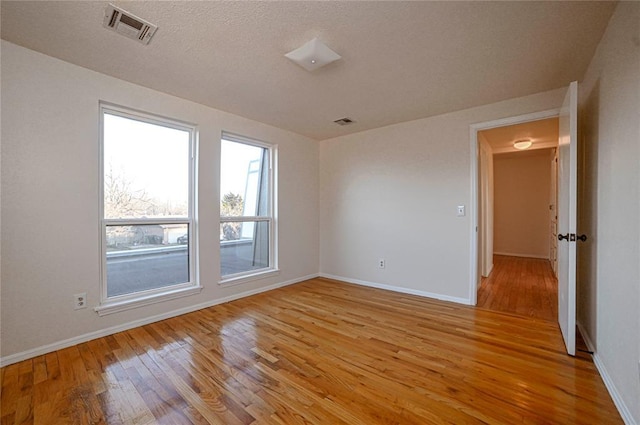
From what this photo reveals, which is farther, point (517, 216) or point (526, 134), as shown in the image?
point (517, 216)

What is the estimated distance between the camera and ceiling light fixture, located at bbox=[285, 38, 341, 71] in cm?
201

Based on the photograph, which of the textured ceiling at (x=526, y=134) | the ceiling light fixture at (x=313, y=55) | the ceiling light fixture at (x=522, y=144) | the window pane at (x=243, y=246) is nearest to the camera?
the ceiling light fixture at (x=313, y=55)

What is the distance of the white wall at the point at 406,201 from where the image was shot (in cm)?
338

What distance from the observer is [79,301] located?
2.37m

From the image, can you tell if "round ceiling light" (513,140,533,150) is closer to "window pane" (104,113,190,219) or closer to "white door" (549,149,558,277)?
"white door" (549,149,558,277)

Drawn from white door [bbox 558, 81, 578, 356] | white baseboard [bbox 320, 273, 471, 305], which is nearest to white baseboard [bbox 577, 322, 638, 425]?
white door [bbox 558, 81, 578, 356]

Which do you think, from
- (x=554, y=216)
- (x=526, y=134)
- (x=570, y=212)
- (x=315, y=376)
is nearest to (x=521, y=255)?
(x=554, y=216)

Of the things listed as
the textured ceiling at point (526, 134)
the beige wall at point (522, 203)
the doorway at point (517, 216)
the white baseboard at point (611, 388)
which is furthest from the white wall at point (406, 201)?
the beige wall at point (522, 203)

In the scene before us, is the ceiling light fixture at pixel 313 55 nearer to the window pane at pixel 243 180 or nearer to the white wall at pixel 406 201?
Result: the window pane at pixel 243 180

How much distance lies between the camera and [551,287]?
160 inches

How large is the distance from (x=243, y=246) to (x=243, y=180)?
91 cm

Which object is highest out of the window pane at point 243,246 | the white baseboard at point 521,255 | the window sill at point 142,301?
the window pane at point 243,246

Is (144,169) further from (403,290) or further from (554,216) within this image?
(554,216)

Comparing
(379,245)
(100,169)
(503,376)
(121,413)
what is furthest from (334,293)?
(100,169)
